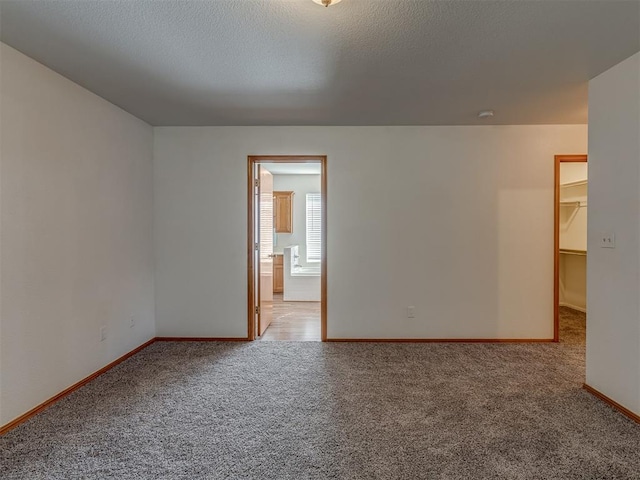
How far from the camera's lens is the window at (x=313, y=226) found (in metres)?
7.28

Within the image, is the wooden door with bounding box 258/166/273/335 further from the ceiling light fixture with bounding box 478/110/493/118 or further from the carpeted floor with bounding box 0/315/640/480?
the ceiling light fixture with bounding box 478/110/493/118

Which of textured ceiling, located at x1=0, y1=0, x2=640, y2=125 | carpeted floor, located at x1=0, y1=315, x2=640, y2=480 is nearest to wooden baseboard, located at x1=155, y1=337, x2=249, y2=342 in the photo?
carpeted floor, located at x1=0, y1=315, x2=640, y2=480

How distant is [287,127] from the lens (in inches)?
156

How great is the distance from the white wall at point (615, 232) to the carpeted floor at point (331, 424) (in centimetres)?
28

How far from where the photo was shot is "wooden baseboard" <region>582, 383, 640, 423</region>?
2.30m

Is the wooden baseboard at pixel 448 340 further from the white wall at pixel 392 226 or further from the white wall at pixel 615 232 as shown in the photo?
the white wall at pixel 615 232

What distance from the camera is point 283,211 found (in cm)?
722

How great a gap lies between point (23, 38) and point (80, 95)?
76cm

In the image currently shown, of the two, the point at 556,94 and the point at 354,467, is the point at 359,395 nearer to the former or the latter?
the point at 354,467

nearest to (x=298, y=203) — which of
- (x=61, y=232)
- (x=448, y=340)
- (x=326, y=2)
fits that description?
(x=448, y=340)

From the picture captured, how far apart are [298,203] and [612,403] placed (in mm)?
5835

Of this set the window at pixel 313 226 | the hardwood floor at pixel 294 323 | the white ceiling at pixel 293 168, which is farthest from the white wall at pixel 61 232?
the window at pixel 313 226

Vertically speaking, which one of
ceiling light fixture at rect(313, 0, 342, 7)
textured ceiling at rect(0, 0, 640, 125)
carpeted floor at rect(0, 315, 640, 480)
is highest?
textured ceiling at rect(0, 0, 640, 125)

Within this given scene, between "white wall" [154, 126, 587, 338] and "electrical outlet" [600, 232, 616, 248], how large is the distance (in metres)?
1.29
